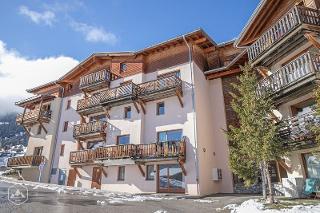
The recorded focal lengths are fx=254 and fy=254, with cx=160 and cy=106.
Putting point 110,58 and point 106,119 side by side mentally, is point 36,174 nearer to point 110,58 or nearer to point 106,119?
point 106,119

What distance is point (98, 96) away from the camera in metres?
27.4

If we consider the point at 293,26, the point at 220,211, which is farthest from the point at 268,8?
the point at 220,211

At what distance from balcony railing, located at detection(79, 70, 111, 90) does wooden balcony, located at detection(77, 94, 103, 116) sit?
5.45 ft

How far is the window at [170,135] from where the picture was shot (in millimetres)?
21825

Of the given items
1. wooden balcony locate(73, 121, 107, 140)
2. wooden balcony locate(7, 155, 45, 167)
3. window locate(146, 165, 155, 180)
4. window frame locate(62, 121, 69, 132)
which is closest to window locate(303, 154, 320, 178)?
window locate(146, 165, 155, 180)

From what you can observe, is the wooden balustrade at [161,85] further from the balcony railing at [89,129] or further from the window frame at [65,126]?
the window frame at [65,126]

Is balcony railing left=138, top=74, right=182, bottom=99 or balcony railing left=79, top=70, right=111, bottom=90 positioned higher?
balcony railing left=79, top=70, right=111, bottom=90

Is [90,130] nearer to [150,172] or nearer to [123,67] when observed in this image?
[123,67]

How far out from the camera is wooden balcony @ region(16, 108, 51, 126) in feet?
106

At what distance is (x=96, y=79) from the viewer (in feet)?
94.9

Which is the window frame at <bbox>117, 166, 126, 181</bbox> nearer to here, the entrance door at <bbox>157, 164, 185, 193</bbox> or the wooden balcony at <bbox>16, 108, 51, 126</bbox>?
the entrance door at <bbox>157, 164, 185, 193</bbox>

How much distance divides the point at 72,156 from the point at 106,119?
201 inches

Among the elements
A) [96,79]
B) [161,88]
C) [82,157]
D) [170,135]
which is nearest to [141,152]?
[170,135]

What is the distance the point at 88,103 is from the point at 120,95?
528 centimetres
